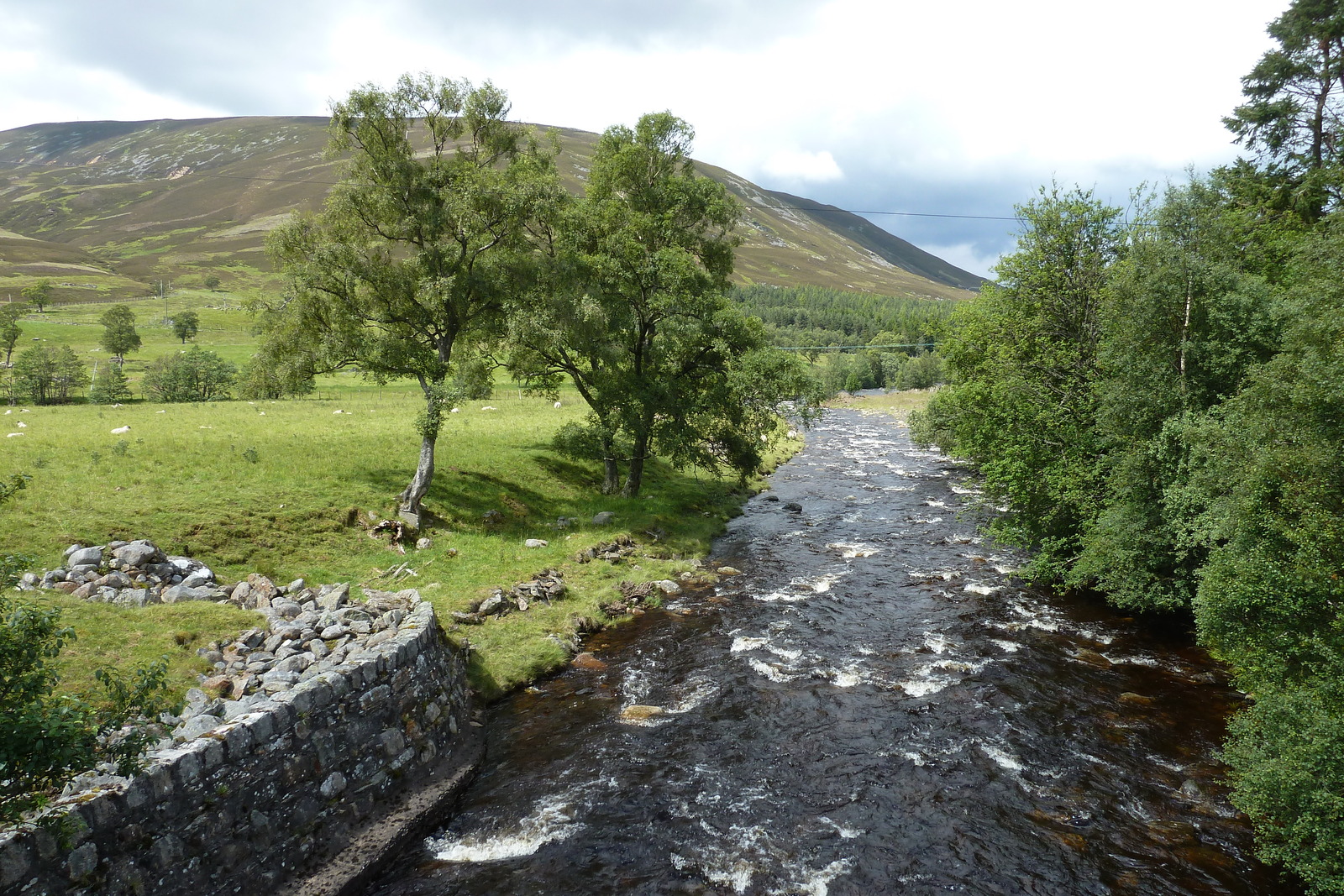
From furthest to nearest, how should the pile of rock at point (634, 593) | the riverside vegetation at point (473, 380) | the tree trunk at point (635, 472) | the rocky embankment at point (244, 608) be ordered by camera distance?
the tree trunk at point (635, 472), the pile of rock at point (634, 593), the riverside vegetation at point (473, 380), the rocky embankment at point (244, 608)

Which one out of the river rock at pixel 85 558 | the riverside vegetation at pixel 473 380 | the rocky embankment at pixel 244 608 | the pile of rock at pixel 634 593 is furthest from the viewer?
the pile of rock at pixel 634 593

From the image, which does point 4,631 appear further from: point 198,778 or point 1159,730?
point 1159,730

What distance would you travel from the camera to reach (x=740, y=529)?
3884 cm

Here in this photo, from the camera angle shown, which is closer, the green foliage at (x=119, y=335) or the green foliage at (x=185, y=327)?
the green foliage at (x=119, y=335)

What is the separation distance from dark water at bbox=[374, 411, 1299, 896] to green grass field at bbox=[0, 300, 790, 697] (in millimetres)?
4387

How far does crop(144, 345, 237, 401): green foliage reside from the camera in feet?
203

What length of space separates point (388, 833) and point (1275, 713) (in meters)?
17.7

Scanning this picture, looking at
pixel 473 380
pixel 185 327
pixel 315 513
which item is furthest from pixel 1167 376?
pixel 185 327

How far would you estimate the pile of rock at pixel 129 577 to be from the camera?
637 inches

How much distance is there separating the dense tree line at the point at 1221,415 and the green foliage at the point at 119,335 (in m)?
112

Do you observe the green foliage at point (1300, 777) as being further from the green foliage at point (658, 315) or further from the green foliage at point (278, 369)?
the green foliage at point (278, 369)

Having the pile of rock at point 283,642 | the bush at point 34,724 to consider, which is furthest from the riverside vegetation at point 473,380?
the bush at point 34,724

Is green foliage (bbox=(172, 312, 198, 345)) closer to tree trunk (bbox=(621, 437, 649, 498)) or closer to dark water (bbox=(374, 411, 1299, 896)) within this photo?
tree trunk (bbox=(621, 437, 649, 498))

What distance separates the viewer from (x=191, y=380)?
63562 mm
